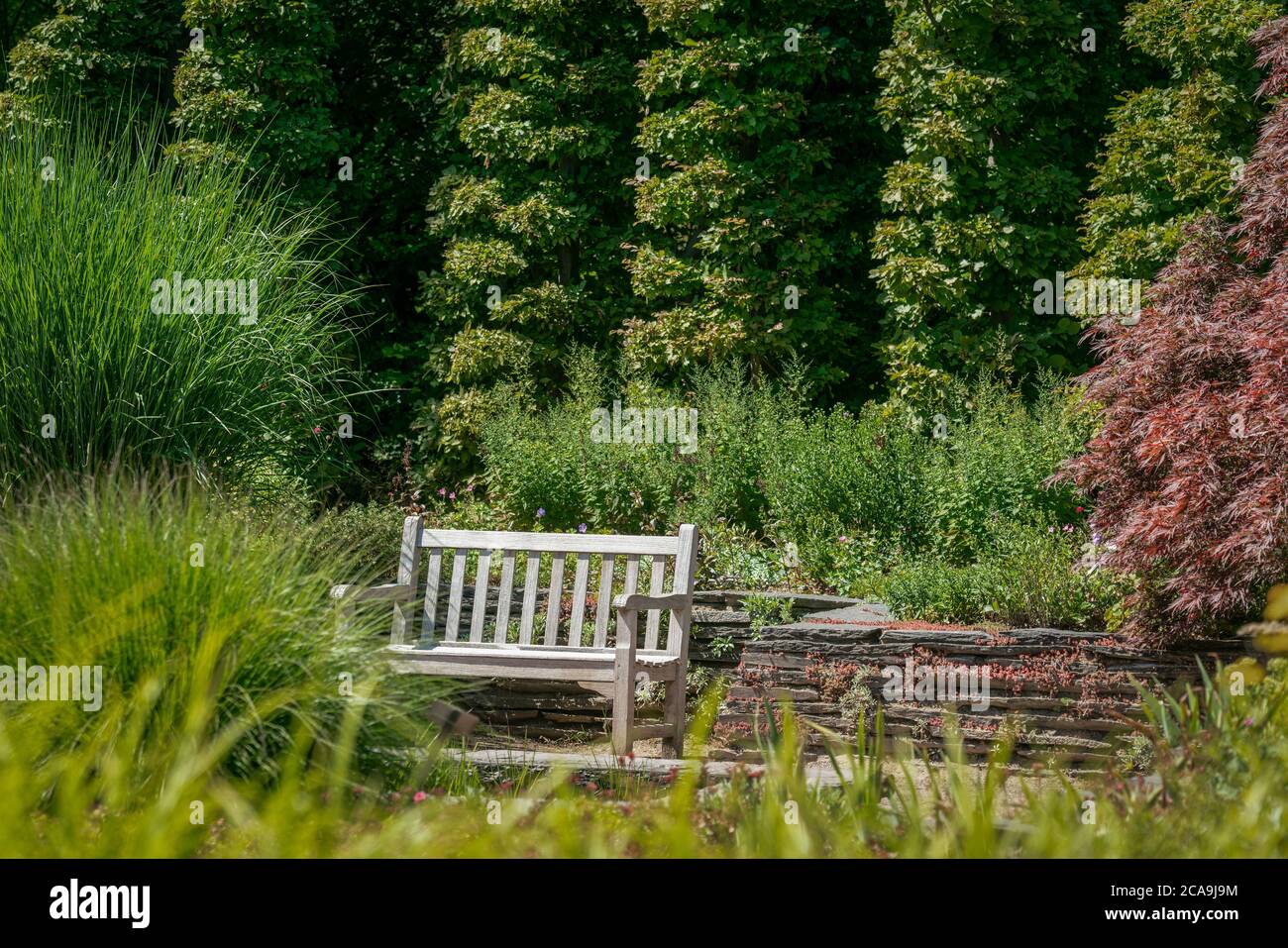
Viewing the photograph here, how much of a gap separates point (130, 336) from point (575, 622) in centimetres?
223

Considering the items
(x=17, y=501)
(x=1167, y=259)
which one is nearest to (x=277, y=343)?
(x=17, y=501)

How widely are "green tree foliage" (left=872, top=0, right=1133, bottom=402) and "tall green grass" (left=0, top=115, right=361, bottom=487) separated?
186 inches

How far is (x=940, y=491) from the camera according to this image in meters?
7.01

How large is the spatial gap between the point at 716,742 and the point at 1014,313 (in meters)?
4.74

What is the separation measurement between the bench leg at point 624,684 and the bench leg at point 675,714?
0.38 metres

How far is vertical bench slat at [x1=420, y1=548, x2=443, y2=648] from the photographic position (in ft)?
17.9

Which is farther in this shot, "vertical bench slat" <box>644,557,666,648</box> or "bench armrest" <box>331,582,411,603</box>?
"vertical bench slat" <box>644,557,666,648</box>

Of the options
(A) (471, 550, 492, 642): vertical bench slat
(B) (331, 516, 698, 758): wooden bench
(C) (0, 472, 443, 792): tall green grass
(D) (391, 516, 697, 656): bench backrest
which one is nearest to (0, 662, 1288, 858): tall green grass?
(C) (0, 472, 443, 792): tall green grass

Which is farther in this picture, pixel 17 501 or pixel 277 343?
pixel 277 343

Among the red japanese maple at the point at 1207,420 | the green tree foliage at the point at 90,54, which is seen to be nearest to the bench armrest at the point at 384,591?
the red japanese maple at the point at 1207,420

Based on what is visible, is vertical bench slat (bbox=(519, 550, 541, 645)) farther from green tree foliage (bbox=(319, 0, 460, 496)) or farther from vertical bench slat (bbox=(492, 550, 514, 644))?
green tree foliage (bbox=(319, 0, 460, 496))

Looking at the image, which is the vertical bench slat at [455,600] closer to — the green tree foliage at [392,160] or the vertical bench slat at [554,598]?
the vertical bench slat at [554,598]

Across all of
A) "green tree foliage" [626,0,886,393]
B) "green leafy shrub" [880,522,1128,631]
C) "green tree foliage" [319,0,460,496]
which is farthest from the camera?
"green tree foliage" [319,0,460,496]
